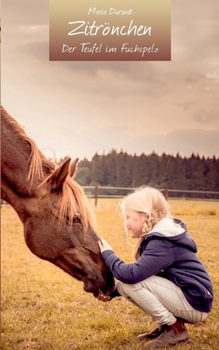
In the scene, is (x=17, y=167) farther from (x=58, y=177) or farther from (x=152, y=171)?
(x=152, y=171)

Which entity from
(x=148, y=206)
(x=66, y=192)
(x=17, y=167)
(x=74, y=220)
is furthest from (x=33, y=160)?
(x=148, y=206)

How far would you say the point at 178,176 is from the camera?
3.51 metres

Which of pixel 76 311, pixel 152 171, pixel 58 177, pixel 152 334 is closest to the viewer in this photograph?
pixel 58 177

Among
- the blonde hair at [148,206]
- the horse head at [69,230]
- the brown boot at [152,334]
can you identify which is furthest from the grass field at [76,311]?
the blonde hair at [148,206]

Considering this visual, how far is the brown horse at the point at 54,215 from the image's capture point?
7.39ft

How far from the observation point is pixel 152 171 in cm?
391

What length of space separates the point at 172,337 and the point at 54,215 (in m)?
0.95

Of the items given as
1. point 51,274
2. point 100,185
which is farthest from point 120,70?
point 51,274

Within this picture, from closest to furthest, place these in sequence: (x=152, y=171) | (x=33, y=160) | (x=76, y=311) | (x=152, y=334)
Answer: (x=33, y=160), (x=152, y=334), (x=76, y=311), (x=152, y=171)

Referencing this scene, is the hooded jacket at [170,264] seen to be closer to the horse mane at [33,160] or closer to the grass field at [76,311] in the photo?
the grass field at [76,311]

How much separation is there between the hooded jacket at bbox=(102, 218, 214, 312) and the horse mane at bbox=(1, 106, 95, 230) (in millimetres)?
249

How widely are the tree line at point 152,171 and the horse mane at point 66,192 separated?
1209mm

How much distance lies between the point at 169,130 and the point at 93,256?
1377 mm

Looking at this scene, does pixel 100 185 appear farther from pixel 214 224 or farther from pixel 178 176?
pixel 214 224
